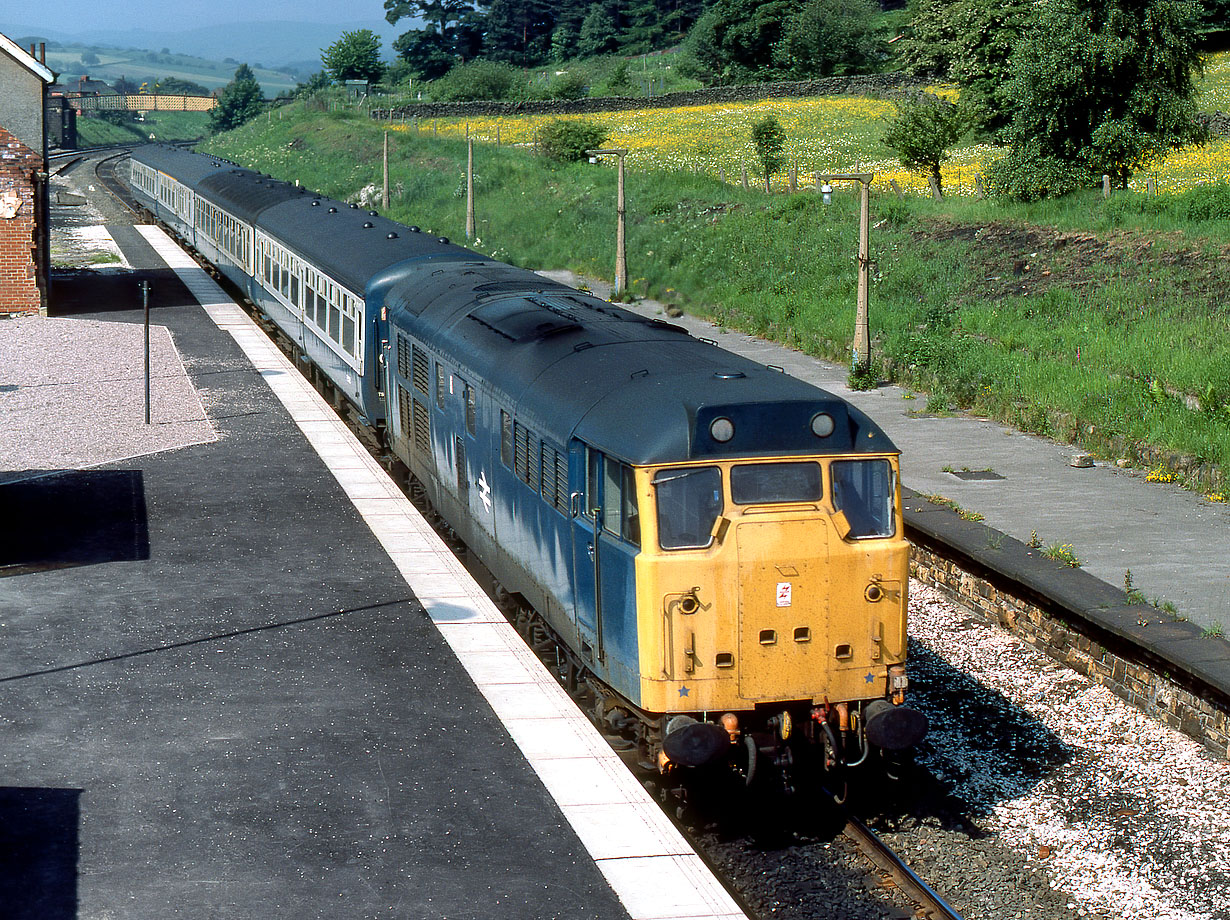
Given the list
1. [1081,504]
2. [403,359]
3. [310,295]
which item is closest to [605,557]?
[403,359]

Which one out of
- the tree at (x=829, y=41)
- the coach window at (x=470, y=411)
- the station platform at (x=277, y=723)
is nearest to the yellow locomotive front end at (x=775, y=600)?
the station platform at (x=277, y=723)

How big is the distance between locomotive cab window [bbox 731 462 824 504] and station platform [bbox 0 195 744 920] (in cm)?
261

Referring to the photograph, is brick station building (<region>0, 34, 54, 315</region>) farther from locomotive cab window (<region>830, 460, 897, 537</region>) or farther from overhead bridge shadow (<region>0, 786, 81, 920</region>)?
locomotive cab window (<region>830, 460, 897, 537</region>)

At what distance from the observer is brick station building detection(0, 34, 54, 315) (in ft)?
111

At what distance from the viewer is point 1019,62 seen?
4172cm

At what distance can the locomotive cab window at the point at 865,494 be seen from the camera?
10.2 metres

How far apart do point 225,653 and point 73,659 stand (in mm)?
1427

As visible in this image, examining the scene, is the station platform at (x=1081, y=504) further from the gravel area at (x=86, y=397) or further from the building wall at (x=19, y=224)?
the building wall at (x=19, y=224)

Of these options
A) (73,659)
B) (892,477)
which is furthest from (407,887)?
(73,659)

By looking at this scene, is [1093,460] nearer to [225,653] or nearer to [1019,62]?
[225,653]

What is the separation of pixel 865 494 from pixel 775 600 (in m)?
1.09

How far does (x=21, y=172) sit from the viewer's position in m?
34.2

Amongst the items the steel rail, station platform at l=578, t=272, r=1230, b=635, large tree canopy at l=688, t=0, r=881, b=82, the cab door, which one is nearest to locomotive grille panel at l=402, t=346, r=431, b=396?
the cab door

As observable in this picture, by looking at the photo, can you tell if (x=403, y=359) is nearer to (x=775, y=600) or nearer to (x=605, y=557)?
(x=605, y=557)
